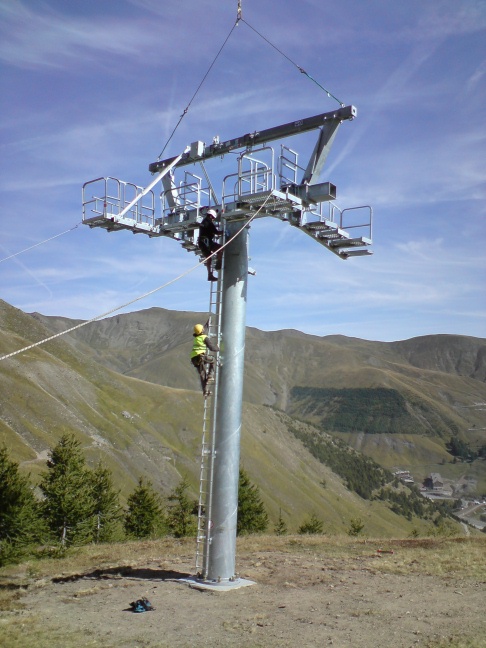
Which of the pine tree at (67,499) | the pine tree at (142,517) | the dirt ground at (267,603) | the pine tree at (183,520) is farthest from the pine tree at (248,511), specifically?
the dirt ground at (267,603)

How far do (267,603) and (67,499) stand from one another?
2830cm

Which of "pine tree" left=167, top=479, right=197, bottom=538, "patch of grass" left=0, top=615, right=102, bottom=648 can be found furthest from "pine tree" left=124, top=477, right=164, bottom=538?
"patch of grass" left=0, top=615, right=102, bottom=648

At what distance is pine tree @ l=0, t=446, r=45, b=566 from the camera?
98.1ft

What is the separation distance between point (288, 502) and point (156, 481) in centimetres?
5359

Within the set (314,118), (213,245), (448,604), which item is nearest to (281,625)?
(448,604)

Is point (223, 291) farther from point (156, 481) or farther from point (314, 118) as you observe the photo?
point (156, 481)

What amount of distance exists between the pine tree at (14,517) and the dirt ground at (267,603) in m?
11.7

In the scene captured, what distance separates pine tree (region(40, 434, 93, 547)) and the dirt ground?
64.9ft

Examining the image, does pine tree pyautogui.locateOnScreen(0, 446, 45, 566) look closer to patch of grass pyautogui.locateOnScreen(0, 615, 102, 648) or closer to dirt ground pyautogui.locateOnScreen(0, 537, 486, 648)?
dirt ground pyautogui.locateOnScreen(0, 537, 486, 648)

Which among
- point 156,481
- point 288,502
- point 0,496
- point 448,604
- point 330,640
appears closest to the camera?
point 330,640

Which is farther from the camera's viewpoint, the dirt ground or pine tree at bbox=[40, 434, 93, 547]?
pine tree at bbox=[40, 434, 93, 547]

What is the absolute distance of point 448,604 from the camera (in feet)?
44.5

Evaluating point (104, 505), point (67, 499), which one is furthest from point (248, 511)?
point (67, 499)

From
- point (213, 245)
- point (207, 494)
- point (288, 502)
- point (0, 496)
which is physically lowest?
point (288, 502)
